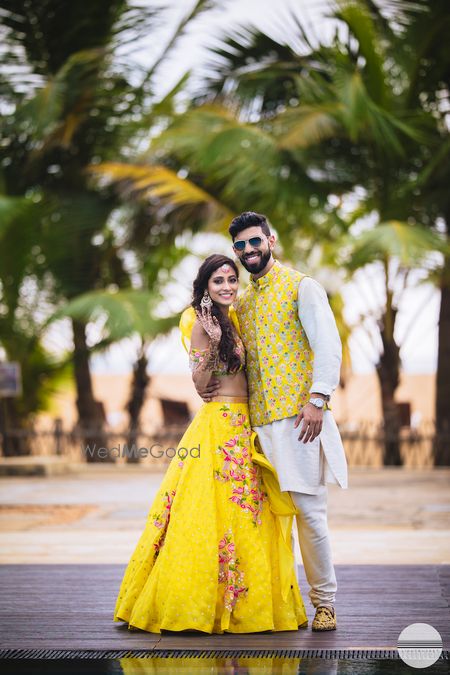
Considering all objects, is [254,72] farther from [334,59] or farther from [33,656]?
[33,656]

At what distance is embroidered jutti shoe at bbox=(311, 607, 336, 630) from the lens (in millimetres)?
4156

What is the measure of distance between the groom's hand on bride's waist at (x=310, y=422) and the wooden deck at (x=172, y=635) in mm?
820

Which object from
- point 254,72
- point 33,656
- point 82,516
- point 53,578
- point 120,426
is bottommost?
point 120,426

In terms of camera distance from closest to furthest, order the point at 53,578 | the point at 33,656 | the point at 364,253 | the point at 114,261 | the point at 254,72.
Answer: the point at 33,656, the point at 53,578, the point at 364,253, the point at 254,72, the point at 114,261

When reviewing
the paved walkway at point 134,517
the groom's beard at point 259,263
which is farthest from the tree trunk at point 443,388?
the groom's beard at point 259,263

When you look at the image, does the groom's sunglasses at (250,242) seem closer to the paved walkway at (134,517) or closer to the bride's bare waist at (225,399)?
the bride's bare waist at (225,399)

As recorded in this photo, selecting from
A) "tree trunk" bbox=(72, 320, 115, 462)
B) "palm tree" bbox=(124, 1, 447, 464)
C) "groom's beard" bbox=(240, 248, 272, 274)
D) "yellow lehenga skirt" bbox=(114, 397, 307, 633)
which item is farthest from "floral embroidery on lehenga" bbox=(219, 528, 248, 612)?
"tree trunk" bbox=(72, 320, 115, 462)

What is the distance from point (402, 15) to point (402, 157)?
1.86 m

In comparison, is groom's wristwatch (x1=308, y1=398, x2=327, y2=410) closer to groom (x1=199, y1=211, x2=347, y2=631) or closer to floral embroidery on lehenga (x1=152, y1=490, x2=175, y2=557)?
groom (x1=199, y1=211, x2=347, y2=631)

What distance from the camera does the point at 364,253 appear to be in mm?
11273

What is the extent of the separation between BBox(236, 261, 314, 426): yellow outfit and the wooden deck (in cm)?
94

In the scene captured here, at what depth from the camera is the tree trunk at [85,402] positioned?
574 inches

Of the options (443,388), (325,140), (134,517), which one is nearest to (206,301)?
(134,517)

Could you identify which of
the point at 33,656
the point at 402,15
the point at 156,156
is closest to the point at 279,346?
the point at 33,656
